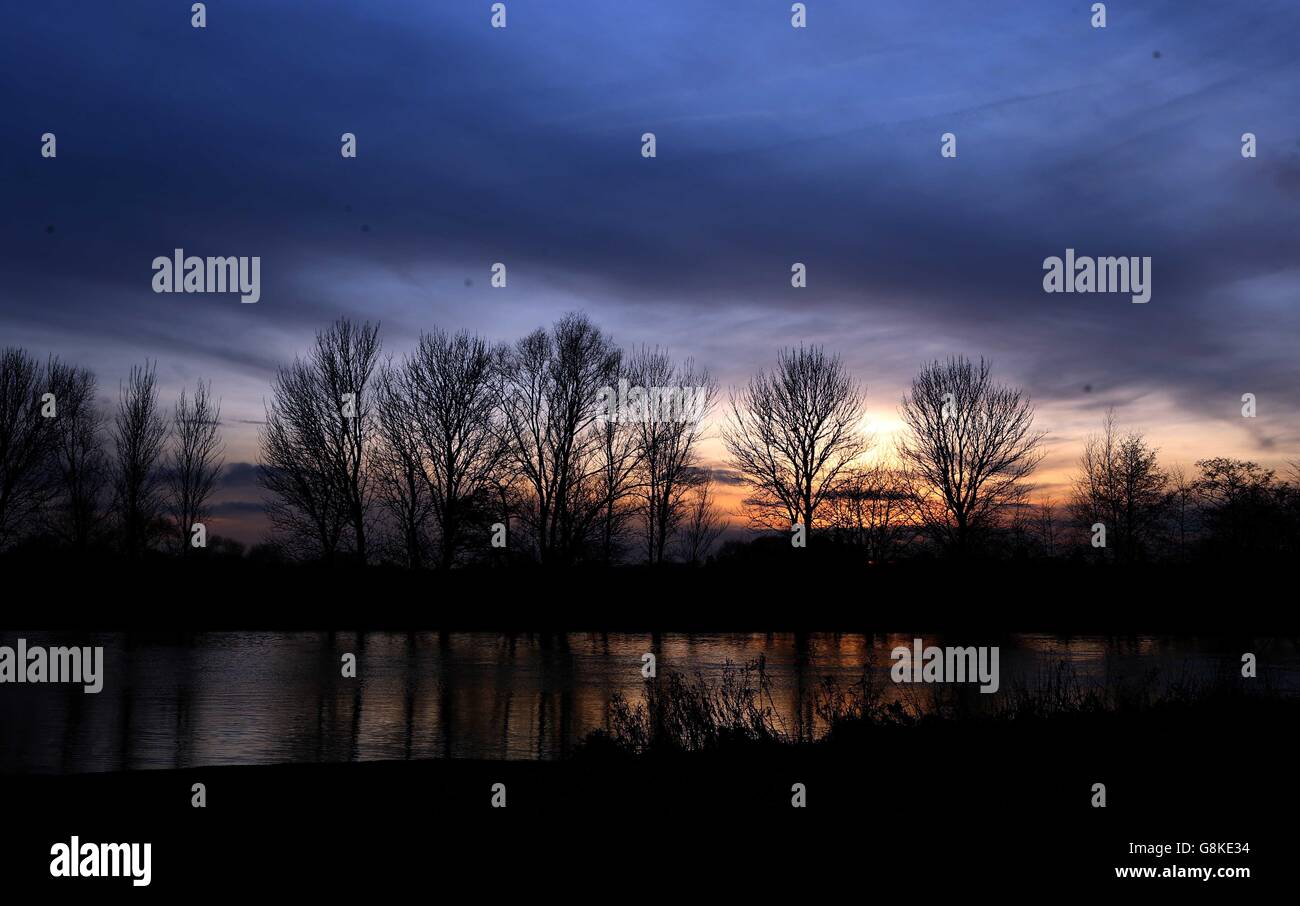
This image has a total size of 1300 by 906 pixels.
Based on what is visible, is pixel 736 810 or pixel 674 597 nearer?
pixel 736 810

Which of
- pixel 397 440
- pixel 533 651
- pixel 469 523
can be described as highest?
pixel 397 440

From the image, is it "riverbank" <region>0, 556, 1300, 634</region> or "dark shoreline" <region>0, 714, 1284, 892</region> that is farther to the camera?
"riverbank" <region>0, 556, 1300, 634</region>

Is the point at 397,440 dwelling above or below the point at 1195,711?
above

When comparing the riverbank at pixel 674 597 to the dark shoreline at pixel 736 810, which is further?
the riverbank at pixel 674 597

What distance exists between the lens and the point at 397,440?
54.4 meters

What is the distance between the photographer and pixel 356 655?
30.9 meters

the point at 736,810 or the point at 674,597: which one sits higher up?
the point at 736,810
